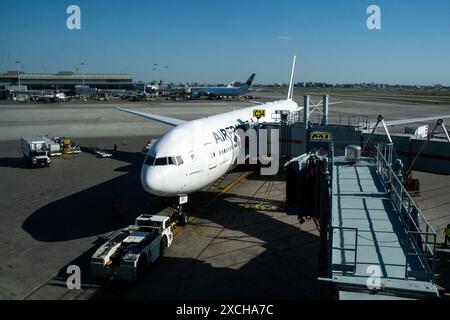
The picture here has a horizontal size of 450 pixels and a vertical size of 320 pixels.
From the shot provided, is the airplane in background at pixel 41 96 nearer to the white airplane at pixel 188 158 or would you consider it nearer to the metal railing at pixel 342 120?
the metal railing at pixel 342 120

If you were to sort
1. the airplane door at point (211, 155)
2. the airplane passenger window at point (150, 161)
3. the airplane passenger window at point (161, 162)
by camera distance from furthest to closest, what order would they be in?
the airplane door at point (211, 155), the airplane passenger window at point (150, 161), the airplane passenger window at point (161, 162)

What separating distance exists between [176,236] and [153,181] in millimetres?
3830

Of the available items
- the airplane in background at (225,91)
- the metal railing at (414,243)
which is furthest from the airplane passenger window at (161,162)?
the airplane in background at (225,91)

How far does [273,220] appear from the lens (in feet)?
81.5

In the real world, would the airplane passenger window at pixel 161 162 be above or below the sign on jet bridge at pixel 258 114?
below

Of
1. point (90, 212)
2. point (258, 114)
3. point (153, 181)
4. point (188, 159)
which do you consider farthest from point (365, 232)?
point (258, 114)

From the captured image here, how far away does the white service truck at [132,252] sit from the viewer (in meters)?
17.3

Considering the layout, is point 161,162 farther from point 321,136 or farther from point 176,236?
point 321,136

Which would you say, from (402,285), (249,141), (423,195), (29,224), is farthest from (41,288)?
(423,195)

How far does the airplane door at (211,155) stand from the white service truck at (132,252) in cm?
514

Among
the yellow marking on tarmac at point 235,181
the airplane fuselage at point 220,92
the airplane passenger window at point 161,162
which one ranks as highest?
the airplane fuselage at point 220,92

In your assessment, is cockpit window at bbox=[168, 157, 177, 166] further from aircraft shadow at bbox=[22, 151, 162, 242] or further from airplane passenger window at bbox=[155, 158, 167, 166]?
aircraft shadow at bbox=[22, 151, 162, 242]

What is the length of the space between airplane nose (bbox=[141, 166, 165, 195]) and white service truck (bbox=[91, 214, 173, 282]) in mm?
1635

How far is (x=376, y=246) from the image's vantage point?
35.6ft
